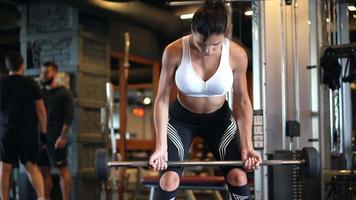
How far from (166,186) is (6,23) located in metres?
6.02

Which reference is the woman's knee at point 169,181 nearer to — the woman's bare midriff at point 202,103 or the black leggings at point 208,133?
the black leggings at point 208,133

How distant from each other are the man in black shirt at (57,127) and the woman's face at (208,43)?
312 cm

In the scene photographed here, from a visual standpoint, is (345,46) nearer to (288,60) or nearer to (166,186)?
(288,60)

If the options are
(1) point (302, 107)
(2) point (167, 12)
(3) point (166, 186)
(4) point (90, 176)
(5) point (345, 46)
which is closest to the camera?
(3) point (166, 186)

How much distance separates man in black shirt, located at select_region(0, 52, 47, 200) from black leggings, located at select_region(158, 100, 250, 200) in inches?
89.8

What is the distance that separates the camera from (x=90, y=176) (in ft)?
22.5

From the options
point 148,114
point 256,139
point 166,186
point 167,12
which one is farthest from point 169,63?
point 148,114

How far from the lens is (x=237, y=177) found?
2.54 meters

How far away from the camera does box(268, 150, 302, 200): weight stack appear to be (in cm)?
407

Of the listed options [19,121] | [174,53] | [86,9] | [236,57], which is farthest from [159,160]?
[86,9]

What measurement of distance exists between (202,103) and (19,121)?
97.9 inches

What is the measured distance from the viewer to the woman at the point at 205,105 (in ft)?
8.01

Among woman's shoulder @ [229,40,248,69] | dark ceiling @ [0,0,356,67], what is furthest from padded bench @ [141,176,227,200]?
woman's shoulder @ [229,40,248,69]

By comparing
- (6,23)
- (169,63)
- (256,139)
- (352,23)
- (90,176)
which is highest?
(6,23)
